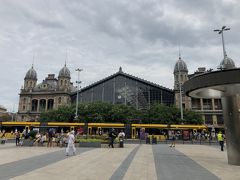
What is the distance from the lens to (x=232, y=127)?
12.0 meters

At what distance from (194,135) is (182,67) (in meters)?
41.3

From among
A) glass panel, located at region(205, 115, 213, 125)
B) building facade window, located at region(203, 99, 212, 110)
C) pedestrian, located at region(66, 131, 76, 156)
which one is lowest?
pedestrian, located at region(66, 131, 76, 156)

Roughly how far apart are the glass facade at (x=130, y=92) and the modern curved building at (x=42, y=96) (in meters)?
10.3

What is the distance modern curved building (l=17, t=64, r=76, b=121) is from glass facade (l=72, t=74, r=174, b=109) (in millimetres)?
10310

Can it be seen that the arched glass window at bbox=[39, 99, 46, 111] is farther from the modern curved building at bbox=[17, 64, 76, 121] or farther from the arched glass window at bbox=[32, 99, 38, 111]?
the arched glass window at bbox=[32, 99, 38, 111]

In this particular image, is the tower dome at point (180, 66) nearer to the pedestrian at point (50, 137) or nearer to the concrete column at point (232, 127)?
the pedestrian at point (50, 137)

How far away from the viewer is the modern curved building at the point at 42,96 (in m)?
78.0

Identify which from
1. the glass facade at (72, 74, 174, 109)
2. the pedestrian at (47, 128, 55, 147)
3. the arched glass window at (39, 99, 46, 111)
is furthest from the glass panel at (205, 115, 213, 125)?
the arched glass window at (39, 99, 46, 111)

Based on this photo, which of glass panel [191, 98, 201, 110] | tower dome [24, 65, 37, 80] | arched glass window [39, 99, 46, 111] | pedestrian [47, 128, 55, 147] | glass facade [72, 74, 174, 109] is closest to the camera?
pedestrian [47, 128, 55, 147]

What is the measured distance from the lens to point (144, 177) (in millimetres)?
8391

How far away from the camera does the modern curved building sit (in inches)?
3071

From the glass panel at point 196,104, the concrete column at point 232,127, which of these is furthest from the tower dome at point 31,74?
the concrete column at point 232,127

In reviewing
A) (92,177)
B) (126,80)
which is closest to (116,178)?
(92,177)

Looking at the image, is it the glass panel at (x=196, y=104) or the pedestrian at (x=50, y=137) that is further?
the glass panel at (x=196, y=104)
